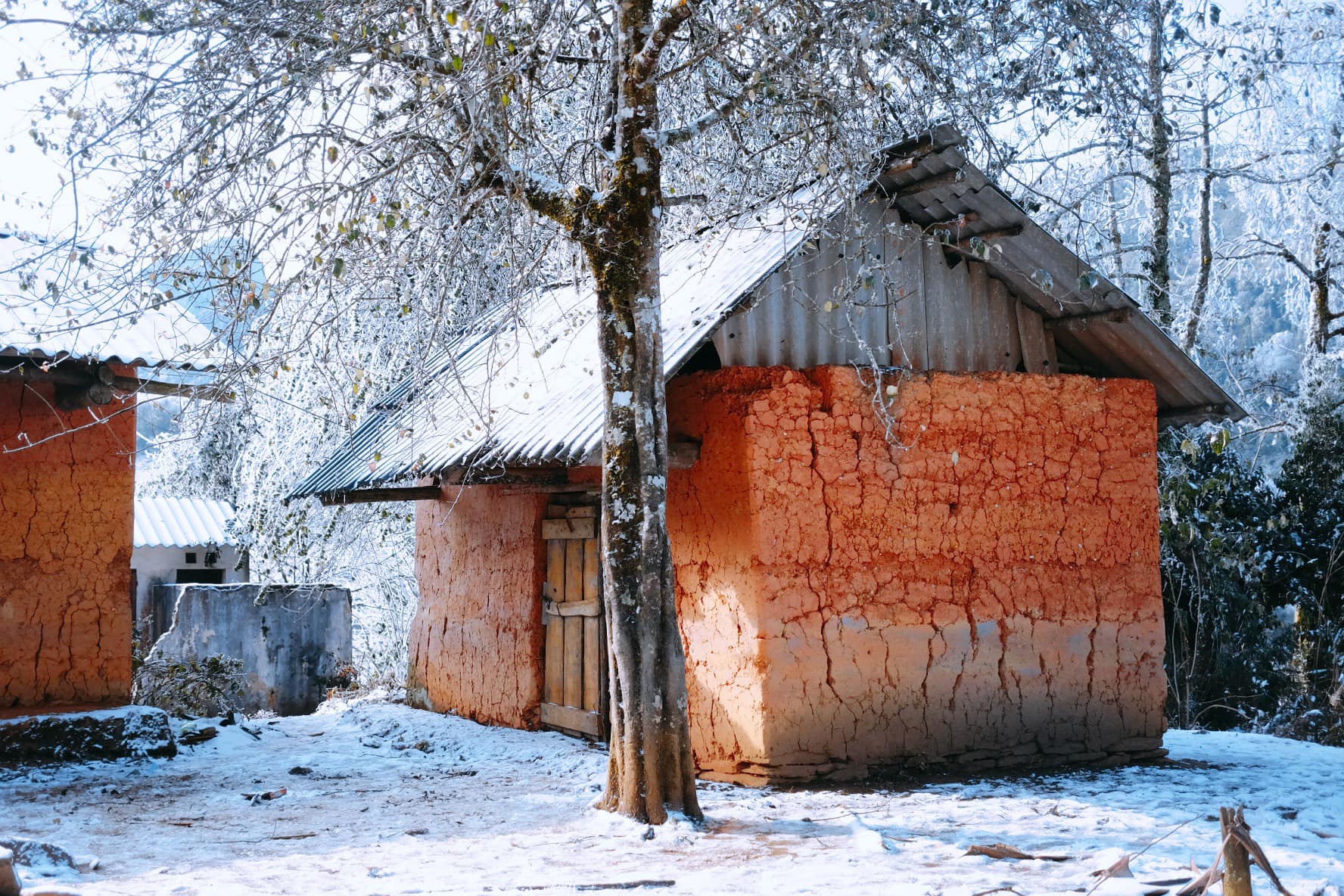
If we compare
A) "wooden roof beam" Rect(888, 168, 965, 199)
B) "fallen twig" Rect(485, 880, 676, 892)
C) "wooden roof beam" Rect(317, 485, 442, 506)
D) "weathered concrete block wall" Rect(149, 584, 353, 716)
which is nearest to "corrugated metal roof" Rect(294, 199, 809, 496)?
"wooden roof beam" Rect(317, 485, 442, 506)

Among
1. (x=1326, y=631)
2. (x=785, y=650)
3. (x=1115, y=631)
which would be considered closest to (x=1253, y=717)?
(x=1326, y=631)

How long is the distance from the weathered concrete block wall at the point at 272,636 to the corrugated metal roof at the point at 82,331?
17.0ft

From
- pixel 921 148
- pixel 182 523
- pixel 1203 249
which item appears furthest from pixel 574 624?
pixel 182 523

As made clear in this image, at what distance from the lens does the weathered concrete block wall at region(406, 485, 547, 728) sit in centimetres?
979

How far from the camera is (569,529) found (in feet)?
31.0

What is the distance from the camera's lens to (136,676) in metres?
10.6

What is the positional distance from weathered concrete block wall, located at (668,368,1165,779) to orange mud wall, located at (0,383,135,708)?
411 cm

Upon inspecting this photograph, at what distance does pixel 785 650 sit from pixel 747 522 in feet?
2.70

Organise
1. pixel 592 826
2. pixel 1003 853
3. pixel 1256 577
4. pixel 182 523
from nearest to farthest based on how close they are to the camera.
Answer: pixel 1003 853
pixel 592 826
pixel 1256 577
pixel 182 523

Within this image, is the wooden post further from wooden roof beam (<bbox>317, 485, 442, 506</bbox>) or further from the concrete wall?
the concrete wall

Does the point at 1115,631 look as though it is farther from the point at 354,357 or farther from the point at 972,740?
the point at 354,357

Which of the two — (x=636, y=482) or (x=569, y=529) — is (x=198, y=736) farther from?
(x=636, y=482)

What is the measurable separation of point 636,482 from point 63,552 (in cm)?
468

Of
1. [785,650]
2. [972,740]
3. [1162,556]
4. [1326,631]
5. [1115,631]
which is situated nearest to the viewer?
[785,650]
